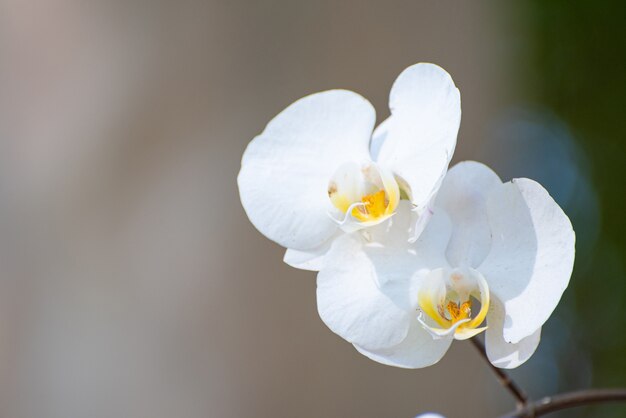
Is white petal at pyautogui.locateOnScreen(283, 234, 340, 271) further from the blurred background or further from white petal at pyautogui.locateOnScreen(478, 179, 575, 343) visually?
the blurred background

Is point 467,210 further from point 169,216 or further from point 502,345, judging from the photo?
point 169,216

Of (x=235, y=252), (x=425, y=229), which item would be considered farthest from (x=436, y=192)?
(x=235, y=252)

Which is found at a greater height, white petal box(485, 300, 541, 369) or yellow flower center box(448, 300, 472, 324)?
yellow flower center box(448, 300, 472, 324)

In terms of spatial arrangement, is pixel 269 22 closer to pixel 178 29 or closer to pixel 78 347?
pixel 178 29

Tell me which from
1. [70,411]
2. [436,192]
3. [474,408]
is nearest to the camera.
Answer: [436,192]

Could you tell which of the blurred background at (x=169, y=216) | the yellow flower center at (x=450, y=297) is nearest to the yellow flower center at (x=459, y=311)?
the yellow flower center at (x=450, y=297)

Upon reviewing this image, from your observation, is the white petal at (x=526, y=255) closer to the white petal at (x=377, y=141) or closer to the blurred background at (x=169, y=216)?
the white petal at (x=377, y=141)

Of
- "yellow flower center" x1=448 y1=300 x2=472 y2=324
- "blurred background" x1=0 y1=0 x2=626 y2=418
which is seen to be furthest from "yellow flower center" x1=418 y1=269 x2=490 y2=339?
"blurred background" x1=0 y1=0 x2=626 y2=418
